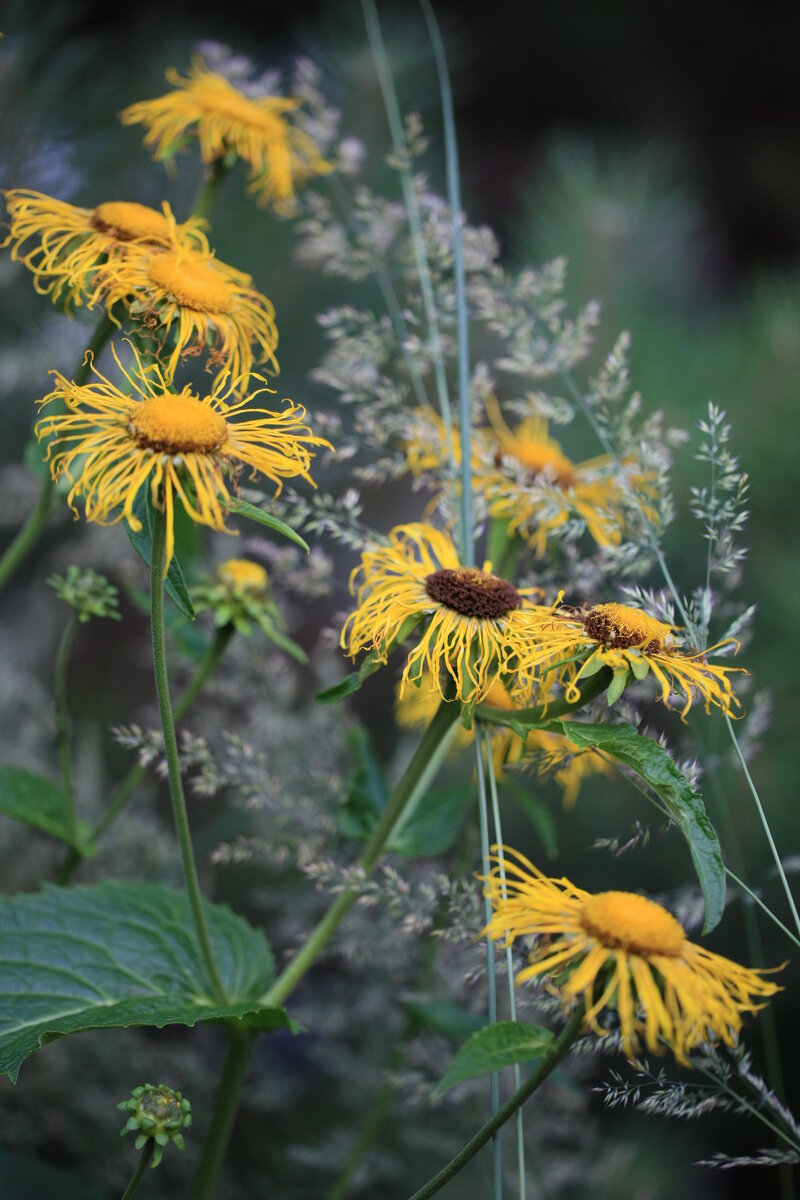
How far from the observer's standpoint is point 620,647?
43cm

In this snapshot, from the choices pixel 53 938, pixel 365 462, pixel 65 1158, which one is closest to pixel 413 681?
pixel 53 938

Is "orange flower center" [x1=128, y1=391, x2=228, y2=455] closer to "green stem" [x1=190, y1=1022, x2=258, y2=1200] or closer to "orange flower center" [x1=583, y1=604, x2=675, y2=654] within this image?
"orange flower center" [x1=583, y1=604, x2=675, y2=654]

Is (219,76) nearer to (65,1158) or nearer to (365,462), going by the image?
(365,462)

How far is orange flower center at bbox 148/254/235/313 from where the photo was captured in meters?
0.50

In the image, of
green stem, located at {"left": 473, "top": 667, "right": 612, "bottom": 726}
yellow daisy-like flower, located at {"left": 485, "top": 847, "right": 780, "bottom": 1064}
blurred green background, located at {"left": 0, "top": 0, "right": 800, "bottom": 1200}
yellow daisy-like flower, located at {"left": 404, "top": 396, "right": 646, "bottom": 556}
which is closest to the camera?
yellow daisy-like flower, located at {"left": 485, "top": 847, "right": 780, "bottom": 1064}

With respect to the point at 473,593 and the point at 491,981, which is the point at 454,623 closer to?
the point at 473,593

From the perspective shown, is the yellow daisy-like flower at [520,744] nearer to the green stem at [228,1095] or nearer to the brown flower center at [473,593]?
the brown flower center at [473,593]

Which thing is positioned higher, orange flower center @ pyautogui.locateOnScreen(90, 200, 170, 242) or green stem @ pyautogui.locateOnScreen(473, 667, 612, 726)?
orange flower center @ pyautogui.locateOnScreen(90, 200, 170, 242)

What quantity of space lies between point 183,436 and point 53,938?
0.28 metres

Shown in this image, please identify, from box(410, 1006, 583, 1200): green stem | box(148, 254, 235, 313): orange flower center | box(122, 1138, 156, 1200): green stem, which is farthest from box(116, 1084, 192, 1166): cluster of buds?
box(148, 254, 235, 313): orange flower center

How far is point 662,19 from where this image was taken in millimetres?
1926

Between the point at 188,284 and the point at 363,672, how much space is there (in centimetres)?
21

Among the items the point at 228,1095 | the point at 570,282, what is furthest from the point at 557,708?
the point at 570,282

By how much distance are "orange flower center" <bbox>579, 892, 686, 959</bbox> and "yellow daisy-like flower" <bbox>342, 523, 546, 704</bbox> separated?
11cm
